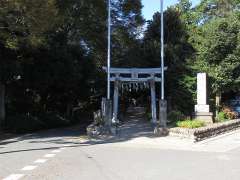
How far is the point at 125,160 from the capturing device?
15.4 m

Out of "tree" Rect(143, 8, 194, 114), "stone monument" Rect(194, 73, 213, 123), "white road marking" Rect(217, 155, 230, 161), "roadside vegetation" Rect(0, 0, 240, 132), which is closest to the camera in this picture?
"white road marking" Rect(217, 155, 230, 161)

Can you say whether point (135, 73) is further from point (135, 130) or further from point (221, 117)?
point (221, 117)

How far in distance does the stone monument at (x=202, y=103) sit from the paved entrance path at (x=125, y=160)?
592 centimetres

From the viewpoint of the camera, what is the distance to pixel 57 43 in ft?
109

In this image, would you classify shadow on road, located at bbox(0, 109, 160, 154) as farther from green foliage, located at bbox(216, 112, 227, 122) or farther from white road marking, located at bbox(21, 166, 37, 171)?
white road marking, located at bbox(21, 166, 37, 171)

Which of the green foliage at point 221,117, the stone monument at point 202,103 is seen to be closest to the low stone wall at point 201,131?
the stone monument at point 202,103

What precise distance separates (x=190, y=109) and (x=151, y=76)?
752 cm

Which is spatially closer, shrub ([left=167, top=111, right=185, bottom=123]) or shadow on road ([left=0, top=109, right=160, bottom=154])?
shadow on road ([left=0, top=109, right=160, bottom=154])

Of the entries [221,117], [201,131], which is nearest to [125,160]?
[201,131]

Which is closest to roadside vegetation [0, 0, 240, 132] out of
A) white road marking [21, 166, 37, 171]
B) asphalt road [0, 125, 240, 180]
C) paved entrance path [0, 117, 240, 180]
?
paved entrance path [0, 117, 240, 180]

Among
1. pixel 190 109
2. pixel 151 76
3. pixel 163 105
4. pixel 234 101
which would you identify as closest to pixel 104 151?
pixel 163 105

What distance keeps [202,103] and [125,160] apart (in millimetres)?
15590

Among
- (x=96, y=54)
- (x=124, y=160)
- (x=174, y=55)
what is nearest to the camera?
(x=124, y=160)

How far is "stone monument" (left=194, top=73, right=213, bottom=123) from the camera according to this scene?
1156 inches
